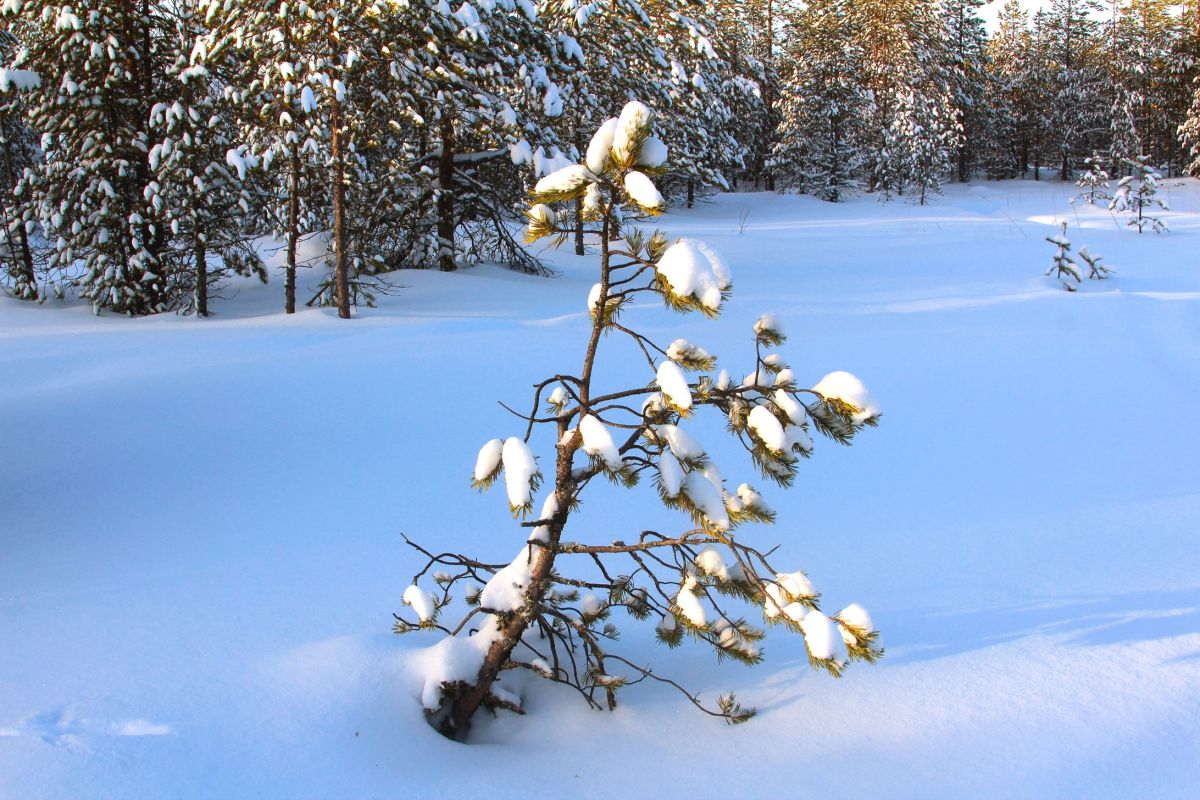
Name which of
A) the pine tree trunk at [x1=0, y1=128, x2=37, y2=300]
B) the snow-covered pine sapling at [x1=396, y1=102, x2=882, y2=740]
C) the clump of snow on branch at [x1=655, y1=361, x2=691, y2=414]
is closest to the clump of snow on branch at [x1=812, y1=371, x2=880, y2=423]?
the snow-covered pine sapling at [x1=396, y1=102, x2=882, y2=740]

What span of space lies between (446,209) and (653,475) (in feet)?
35.2

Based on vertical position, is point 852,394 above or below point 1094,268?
below

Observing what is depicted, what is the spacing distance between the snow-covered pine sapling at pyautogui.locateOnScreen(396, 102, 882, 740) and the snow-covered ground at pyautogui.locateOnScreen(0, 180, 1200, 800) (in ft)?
0.62

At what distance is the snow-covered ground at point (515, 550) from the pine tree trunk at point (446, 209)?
317cm

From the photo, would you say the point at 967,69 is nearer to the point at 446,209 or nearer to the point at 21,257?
the point at 446,209

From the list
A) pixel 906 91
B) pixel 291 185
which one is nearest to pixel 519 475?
pixel 291 185

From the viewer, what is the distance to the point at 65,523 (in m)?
4.45

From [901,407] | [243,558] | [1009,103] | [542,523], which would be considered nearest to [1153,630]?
[542,523]

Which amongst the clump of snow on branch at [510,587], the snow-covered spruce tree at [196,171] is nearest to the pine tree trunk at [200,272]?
the snow-covered spruce tree at [196,171]

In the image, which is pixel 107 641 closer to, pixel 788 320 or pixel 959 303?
pixel 788 320

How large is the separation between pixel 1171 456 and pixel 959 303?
15.1ft

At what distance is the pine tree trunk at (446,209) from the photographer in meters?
12.4

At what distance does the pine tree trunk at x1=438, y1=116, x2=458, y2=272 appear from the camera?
490 inches

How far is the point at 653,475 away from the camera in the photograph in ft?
9.30
